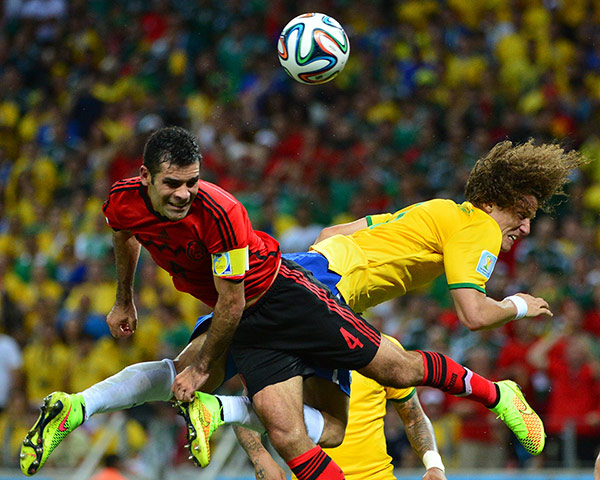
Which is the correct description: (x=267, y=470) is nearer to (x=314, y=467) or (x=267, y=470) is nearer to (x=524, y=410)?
(x=314, y=467)

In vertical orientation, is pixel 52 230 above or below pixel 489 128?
below

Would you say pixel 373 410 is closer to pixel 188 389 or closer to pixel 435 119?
pixel 188 389

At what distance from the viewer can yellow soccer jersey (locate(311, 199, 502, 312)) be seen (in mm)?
5641

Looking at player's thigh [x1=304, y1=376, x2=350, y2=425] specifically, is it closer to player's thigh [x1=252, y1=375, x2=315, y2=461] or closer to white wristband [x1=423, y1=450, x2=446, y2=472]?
player's thigh [x1=252, y1=375, x2=315, y2=461]

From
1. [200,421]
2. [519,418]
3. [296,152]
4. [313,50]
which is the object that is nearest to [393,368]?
[519,418]

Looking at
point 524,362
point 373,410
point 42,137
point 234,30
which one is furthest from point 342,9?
point 373,410

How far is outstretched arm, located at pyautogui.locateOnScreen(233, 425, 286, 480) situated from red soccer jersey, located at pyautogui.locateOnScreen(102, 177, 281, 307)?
899 mm

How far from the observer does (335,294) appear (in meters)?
5.57

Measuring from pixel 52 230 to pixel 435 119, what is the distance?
15.3 feet

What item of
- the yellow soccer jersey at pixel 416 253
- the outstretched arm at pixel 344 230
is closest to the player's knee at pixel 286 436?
the yellow soccer jersey at pixel 416 253

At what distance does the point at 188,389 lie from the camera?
5039 mm

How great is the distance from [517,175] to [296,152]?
6189 millimetres

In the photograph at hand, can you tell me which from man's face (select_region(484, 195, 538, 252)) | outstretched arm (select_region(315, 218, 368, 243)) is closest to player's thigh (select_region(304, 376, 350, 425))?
outstretched arm (select_region(315, 218, 368, 243))

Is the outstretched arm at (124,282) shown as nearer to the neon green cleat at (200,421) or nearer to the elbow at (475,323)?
the neon green cleat at (200,421)
